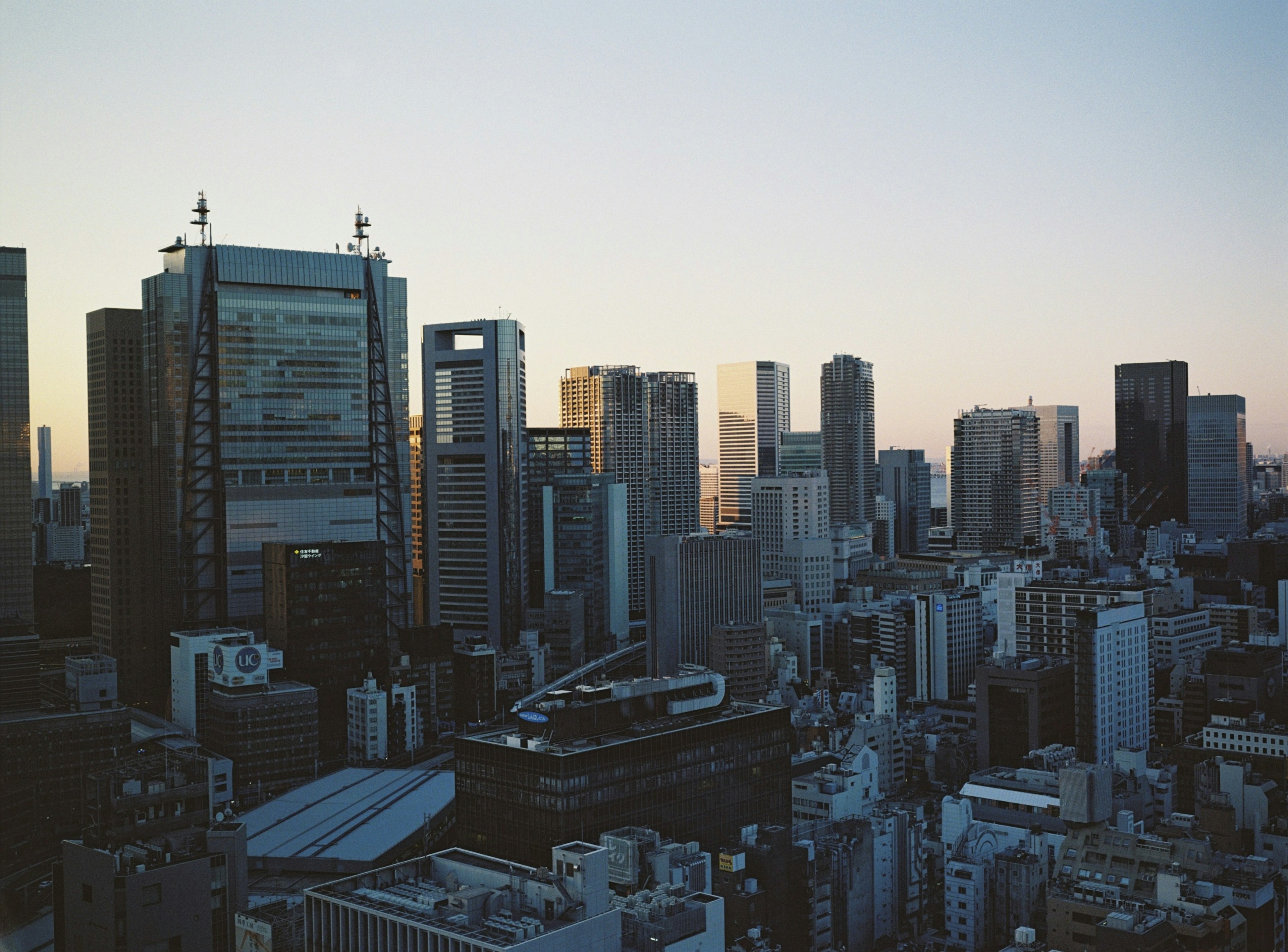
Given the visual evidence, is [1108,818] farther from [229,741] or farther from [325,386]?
[325,386]

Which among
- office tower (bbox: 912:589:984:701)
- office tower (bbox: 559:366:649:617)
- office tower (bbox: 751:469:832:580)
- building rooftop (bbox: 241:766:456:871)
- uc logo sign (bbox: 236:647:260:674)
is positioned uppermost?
office tower (bbox: 559:366:649:617)

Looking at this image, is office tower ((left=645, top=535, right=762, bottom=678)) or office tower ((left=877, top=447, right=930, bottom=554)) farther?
office tower ((left=877, top=447, right=930, bottom=554))

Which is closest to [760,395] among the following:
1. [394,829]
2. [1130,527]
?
[1130,527]

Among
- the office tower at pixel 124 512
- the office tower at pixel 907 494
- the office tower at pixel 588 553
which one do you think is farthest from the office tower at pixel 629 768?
the office tower at pixel 907 494

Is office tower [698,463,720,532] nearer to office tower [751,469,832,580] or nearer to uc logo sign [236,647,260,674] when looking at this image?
office tower [751,469,832,580]

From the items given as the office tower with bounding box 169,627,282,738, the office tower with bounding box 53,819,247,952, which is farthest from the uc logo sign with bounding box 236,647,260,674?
the office tower with bounding box 53,819,247,952

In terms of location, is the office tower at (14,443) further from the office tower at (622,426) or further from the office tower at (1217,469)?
the office tower at (622,426)

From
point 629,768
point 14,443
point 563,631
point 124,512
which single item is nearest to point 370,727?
point 124,512
